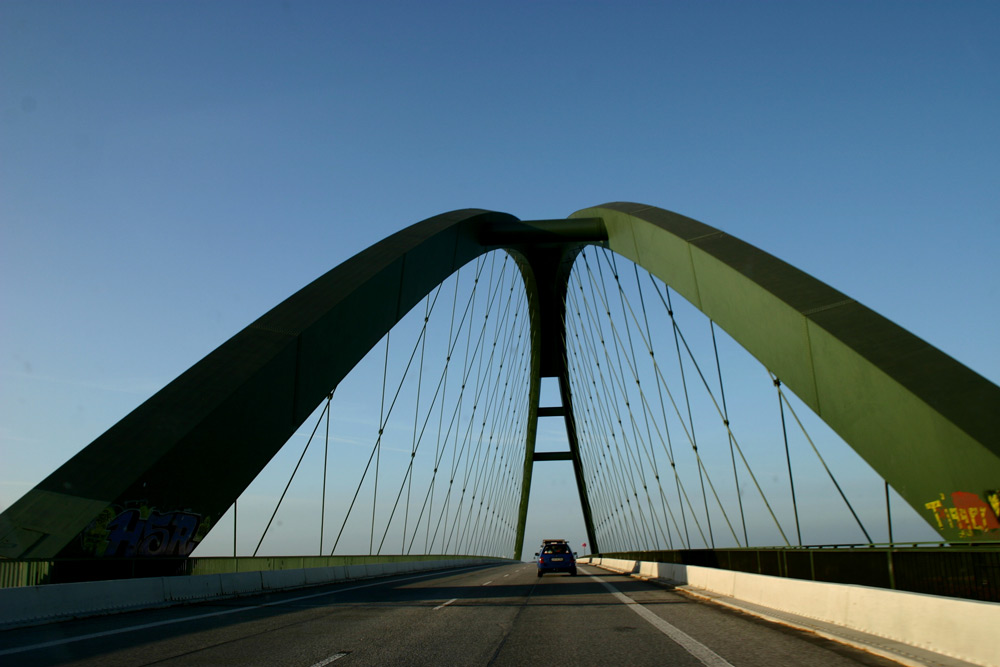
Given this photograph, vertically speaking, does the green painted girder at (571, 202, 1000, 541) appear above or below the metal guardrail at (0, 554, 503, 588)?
above

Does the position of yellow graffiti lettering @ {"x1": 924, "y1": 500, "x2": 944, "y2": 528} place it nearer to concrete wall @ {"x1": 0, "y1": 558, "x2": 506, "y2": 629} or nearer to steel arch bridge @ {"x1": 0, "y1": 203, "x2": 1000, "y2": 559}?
steel arch bridge @ {"x1": 0, "y1": 203, "x2": 1000, "y2": 559}

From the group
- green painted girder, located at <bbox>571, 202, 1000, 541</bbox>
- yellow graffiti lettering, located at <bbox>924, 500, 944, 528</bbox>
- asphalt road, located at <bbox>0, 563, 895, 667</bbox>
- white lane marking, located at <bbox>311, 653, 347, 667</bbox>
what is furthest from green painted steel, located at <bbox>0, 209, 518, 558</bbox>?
yellow graffiti lettering, located at <bbox>924, 500, 944, 528</bbox>

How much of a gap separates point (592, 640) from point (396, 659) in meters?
2.22

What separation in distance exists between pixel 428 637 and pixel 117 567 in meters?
8.21

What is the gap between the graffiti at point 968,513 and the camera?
11109 mm

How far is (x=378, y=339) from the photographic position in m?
21.0

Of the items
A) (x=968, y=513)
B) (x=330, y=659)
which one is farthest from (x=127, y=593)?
(x=968, y=513)

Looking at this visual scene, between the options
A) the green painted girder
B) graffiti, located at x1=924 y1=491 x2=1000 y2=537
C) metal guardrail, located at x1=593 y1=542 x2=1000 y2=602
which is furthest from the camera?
the green painted girder

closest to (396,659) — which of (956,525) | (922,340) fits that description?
(956,525)

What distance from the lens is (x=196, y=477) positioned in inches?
591

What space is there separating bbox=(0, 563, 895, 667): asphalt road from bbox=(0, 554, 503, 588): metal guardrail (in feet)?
6.52

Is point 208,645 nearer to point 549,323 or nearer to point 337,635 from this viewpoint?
point 337,635

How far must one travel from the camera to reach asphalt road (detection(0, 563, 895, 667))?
6742mm

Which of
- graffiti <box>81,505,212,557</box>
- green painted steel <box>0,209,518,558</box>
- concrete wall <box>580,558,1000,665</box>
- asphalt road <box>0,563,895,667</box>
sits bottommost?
asphalt road <box>0,563,895,667</box>
